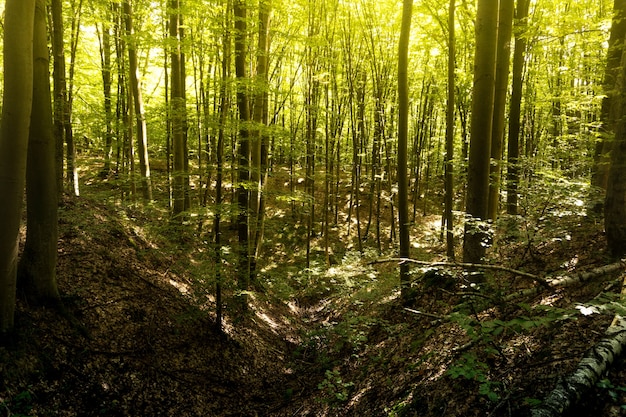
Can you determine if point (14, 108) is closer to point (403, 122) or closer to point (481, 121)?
point (481, 121)

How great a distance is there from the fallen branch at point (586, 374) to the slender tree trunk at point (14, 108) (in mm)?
5884

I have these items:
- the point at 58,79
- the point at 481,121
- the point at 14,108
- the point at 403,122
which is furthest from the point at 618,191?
the point at 58,79

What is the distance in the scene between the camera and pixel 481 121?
19.7 ft

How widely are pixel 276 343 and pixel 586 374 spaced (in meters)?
7.77

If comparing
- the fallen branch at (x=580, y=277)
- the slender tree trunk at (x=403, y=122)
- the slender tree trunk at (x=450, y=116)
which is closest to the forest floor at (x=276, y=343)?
the fallen branch at (x=580, y=277)

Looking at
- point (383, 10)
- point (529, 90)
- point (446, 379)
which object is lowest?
point (446, 379)

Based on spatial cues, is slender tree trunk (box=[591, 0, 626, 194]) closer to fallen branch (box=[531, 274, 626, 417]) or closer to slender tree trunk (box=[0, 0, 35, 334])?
fallen branch (box=[531, 274, 626, 417])

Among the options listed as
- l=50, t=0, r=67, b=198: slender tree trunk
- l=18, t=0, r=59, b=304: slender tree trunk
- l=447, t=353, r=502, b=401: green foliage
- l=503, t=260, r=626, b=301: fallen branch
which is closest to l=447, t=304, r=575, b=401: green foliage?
l=447, t=353, r=502, b=401: green foliage

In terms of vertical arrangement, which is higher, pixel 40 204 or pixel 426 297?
pixel 40 204

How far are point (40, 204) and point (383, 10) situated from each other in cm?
1348

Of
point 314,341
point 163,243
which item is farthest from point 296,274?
point 163,243

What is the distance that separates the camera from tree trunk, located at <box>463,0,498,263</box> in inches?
230

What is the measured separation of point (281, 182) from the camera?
25.3m

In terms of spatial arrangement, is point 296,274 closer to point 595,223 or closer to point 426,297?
point 426,297
